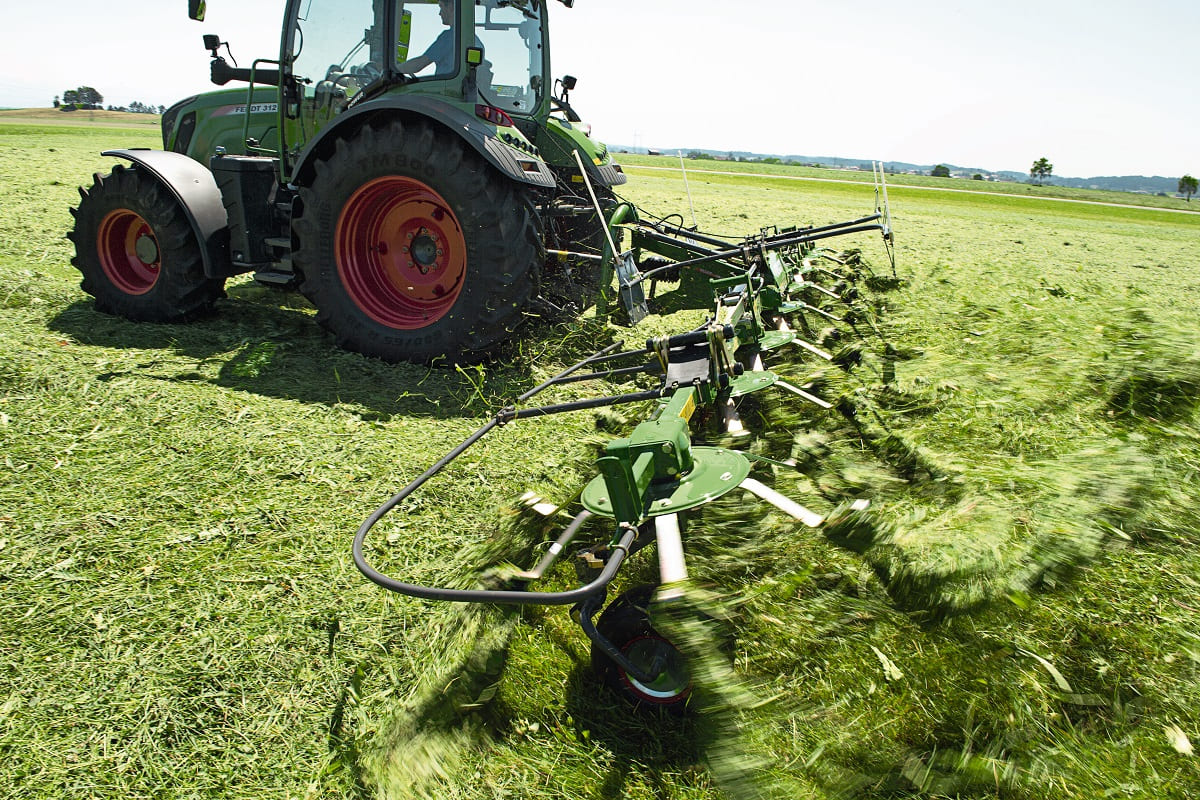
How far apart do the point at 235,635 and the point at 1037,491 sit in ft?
7.34

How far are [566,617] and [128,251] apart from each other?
4353 mm

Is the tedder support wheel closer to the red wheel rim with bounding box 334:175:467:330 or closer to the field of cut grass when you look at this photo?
the red wheel rim with bounding box 334:175:467:330

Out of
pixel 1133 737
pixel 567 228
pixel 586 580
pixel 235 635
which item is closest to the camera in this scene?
pixel 1133 737

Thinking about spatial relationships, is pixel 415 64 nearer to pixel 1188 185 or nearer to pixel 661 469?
pixel 661 469

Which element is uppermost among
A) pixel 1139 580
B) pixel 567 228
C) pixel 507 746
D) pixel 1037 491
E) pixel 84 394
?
pixel 567 228

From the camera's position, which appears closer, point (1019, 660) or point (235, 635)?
point (1019, 660)

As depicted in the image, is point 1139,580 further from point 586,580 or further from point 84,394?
point 84,394

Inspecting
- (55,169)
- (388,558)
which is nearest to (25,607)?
(388,558)

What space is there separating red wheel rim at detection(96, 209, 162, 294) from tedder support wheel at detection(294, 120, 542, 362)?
48.4 inches

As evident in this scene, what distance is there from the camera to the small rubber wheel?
180cm

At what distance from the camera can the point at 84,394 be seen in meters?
3.13

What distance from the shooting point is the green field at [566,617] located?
61.0 inches

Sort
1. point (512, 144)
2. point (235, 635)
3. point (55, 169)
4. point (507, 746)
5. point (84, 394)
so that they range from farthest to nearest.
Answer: point (55, 169) < point (512, 144) < point (84, 394) < point (235, 635) < point (507, 746)

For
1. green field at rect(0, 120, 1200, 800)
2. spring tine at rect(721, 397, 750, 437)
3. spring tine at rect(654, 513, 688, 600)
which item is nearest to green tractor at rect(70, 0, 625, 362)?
green field at rect(0, 120, 1200, 800)
